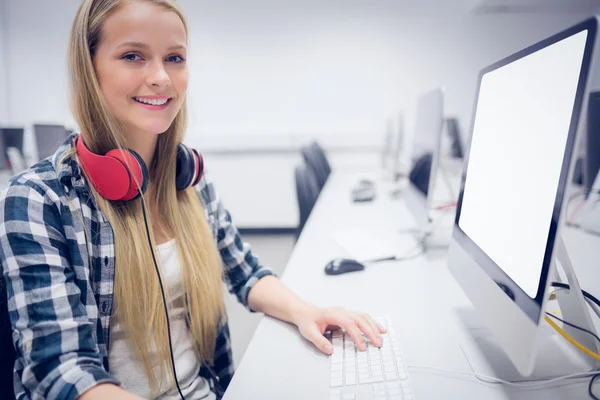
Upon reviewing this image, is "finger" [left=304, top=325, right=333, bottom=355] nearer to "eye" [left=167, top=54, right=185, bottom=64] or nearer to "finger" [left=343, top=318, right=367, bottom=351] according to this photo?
"finger" [left=343, top=318, right=367, bottom=351]

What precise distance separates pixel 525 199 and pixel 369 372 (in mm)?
339

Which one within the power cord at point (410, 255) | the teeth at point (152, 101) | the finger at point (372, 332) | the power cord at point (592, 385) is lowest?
the power cord at point (410, 255)

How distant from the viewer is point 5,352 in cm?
56

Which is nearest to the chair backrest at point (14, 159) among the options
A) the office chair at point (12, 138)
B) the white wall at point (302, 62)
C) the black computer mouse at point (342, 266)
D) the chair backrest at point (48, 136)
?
the office chair at point (12, 138)

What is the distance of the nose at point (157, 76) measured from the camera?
75 cm

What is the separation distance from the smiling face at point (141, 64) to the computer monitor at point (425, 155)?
71cm

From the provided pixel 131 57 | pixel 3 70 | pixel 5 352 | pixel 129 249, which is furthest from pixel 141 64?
pixel 3 70

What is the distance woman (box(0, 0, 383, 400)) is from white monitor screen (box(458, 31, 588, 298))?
27cm

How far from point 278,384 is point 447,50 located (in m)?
3.55

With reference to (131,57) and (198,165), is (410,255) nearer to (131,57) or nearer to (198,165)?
(198,165)

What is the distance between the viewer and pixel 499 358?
0.64 metres

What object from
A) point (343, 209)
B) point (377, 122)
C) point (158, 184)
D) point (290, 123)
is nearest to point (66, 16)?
point (290, 123)

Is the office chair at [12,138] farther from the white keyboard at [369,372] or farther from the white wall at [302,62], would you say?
the white keyboard at [369,372]

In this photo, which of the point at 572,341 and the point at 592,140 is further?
the point at 592,140
